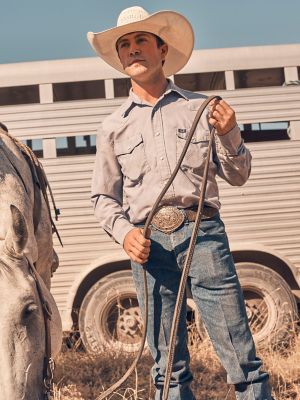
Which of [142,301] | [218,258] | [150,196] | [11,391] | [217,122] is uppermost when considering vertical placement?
[217,122]

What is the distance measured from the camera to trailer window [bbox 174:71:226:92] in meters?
6.49

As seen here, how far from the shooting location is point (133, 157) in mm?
3236

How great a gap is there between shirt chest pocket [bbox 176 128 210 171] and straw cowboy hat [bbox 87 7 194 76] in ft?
1.97

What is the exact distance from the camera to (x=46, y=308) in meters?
3.09

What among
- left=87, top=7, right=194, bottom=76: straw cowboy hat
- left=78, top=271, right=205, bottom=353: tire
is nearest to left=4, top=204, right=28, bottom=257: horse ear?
left=87, top=7, right=194, bottom=76: straw cowboy hat

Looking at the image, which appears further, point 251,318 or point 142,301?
point 251,318

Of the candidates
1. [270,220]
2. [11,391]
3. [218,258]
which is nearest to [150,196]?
[218,258]

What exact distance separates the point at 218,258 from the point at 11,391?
1.13 metres

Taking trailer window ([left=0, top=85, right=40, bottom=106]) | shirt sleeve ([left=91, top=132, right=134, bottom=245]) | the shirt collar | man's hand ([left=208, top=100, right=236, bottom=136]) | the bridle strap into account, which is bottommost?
the bridle strap

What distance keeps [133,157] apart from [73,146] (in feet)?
10.9

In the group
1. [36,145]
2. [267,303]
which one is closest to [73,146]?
[36,145]

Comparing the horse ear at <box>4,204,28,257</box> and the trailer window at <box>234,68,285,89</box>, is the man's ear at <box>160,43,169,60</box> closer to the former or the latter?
the horse ear at <box>4,204,28,257</box>

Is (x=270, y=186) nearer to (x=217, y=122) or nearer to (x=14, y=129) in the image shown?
(x=14, y=129)

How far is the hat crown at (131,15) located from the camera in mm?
3269
